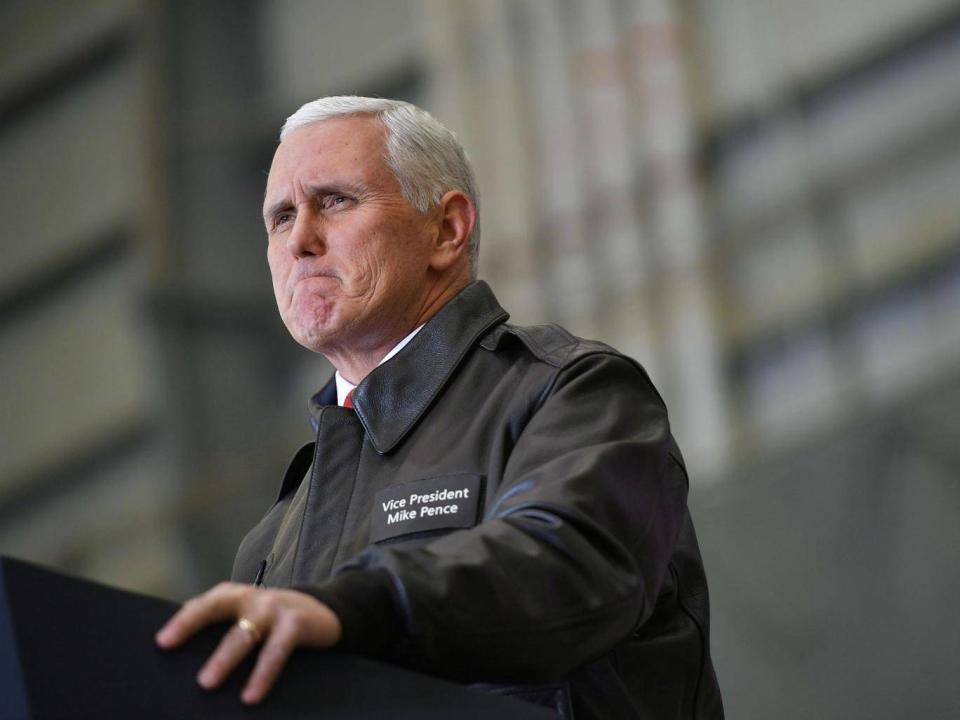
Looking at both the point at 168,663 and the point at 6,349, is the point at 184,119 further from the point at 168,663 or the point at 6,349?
the point at 168,663

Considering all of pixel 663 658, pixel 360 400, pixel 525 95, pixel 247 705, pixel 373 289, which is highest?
pixel 525 95

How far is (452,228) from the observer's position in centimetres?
220

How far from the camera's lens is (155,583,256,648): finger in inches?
44.1

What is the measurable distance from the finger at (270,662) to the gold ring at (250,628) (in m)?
0.01

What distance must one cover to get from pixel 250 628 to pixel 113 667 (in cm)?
11

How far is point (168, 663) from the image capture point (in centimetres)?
112

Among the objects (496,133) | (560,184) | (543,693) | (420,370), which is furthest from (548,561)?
(496,133)

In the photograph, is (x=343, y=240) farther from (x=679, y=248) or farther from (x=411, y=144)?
(x=679, y=248)

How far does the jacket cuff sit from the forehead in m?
0.94

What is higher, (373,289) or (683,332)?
(373,289)

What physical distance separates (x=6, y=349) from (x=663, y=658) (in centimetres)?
472

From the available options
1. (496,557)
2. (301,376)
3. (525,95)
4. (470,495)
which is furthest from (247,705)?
(301,376)

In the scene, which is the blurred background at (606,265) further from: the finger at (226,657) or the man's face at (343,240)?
the finger at (226,657)

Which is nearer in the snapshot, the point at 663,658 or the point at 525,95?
the point at 663,658
